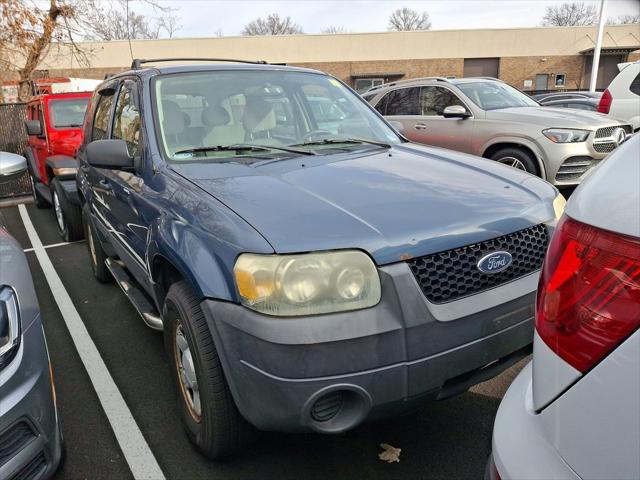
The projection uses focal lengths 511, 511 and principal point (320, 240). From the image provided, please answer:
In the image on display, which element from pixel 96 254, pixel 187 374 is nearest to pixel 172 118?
pixel 187 374

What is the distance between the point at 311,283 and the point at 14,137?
1127 cm

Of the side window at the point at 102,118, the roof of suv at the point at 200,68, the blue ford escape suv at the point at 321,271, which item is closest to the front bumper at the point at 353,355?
the blue ford escape suv at the point at 321,271

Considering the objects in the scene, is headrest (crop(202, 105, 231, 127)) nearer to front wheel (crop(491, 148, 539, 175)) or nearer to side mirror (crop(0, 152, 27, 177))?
side mirror (crop(0, 152, 27, 177))

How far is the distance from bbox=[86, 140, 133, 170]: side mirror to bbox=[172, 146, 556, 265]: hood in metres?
0.42

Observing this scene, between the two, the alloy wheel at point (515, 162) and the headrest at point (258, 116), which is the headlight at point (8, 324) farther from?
the alloy wheel at point (515, 162)

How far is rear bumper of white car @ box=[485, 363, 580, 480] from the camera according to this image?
1.14 m

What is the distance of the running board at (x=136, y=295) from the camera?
312cm

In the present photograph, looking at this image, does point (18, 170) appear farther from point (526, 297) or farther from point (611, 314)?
point (611, 314)

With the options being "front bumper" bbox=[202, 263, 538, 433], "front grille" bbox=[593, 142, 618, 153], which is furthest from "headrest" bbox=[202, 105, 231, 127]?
"front grille" bbox=[593, 142, 618, 153]

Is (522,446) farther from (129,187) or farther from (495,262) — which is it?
(129,187)

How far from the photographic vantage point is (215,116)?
3209 millimetres

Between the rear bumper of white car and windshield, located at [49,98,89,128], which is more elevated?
windshield, located at [49,98,89,128]

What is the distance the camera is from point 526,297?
7.18 feet

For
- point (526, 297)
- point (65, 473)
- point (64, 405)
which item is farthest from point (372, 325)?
point (64, 405)
